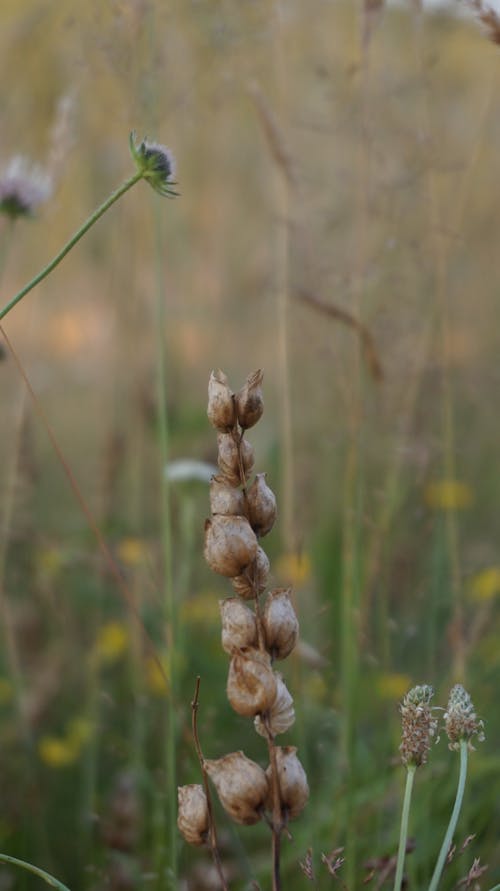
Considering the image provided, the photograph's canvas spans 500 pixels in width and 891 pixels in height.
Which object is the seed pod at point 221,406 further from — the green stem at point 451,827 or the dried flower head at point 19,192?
the dried flower head at point 19,192

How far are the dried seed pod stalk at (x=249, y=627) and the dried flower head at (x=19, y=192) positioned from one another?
54cm

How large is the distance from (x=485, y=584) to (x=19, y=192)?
959 mm

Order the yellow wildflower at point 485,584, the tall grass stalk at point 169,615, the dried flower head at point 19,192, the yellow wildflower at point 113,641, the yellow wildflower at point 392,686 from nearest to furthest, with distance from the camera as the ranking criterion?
the tall grass stalk at point 169,615, the dried flower head at point 19,192, the yellow wildflower at point 392,686, the yellow wildflower at point 485,584, the yellow wildflower at point 113,641

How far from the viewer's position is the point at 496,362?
2186 millimetres

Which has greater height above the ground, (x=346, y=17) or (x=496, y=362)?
(x=346, y=17)

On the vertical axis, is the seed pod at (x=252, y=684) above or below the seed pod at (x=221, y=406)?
below

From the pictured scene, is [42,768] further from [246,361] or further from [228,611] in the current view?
[246,361]

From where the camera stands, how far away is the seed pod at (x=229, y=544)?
416 millimetres

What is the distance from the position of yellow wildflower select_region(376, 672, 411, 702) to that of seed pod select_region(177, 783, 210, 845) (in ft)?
2.50

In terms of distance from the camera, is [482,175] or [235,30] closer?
[235,30]

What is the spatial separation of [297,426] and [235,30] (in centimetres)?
121

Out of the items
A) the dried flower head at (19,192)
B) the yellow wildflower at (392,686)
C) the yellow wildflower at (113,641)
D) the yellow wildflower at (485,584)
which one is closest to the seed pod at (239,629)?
the dried flower head at (19,192)

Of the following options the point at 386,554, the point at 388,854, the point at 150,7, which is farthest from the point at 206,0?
the point at 388,854

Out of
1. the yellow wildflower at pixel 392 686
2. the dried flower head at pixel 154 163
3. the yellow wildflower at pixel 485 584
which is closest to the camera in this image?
the dried flower head at pixel 154 163
